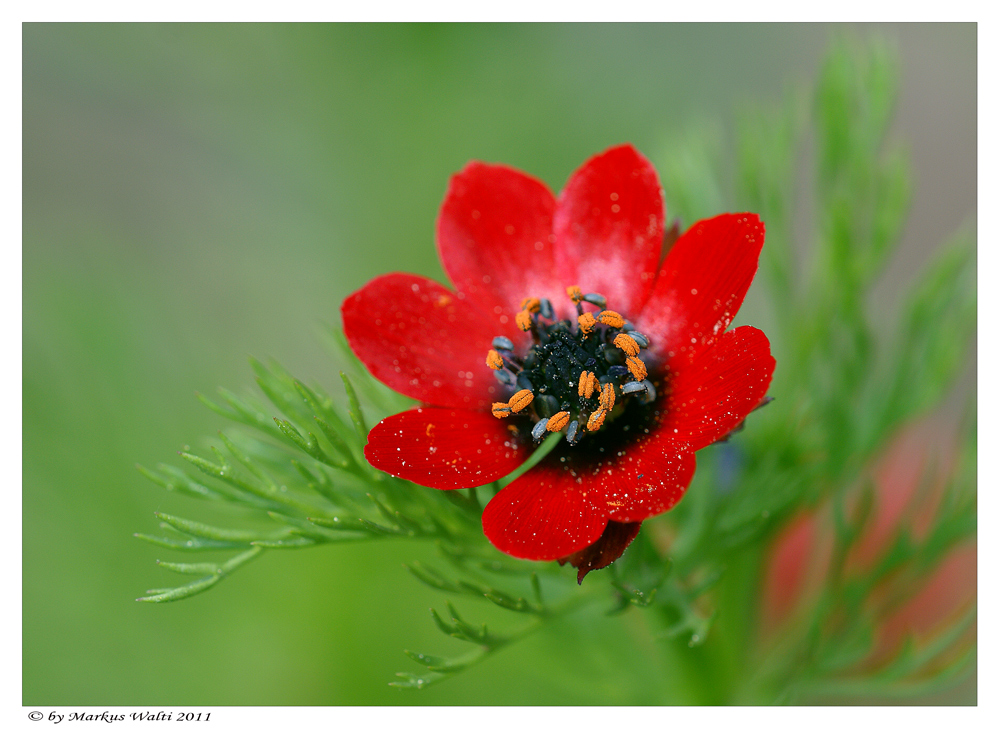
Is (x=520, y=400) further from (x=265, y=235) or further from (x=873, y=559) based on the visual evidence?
(x=265, y=235)

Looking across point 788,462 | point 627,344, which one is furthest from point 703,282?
point 788,462

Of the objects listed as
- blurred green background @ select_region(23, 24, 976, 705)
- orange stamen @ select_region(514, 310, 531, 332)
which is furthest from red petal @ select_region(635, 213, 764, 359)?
blurred green background @ select_region(23, 24, 976, 705)

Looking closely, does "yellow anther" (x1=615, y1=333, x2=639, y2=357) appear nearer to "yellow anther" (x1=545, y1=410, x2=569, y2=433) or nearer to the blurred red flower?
"yellow anther" (x1=545, y1=410, x2=569, y2=433)

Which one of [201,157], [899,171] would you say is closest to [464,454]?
[899,171]

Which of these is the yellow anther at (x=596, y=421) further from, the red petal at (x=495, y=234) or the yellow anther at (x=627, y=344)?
the red petal at (x=495, y=234)

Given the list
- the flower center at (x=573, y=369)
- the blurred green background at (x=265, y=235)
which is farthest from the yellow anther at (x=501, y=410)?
the blurred green background at (x=265, y=235)
